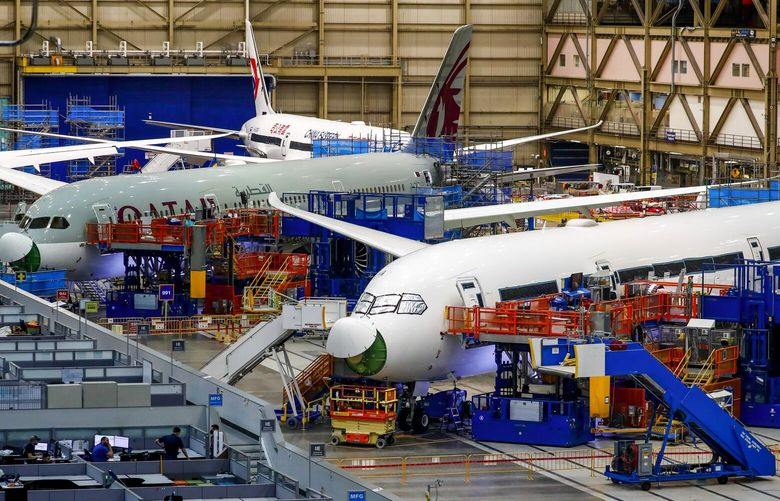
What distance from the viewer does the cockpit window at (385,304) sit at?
43.2 meters

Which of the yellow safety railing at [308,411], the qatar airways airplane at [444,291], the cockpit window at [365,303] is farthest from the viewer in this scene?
the yellow safety railing at [308,411]

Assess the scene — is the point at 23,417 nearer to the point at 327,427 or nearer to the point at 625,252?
the point at 327,427

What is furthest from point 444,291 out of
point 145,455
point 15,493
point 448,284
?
point 15,493

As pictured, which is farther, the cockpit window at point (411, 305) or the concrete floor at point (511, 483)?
the cockpit window at point (411, 305)

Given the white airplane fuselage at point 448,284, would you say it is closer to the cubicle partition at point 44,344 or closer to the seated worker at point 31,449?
the cubicle partition at point 44,344

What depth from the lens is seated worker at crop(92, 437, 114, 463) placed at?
25.0 m

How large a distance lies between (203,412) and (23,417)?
2926 millimetres

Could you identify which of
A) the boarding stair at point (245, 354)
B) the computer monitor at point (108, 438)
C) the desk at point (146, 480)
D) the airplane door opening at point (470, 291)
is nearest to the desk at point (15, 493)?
the desk at point (146, 480)

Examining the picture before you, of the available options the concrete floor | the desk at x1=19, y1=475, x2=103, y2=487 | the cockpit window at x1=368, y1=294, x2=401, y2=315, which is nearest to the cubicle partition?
the desk at x1=19, y1=475, x2=103, y2=487

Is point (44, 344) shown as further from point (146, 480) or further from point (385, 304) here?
point (385, 304)

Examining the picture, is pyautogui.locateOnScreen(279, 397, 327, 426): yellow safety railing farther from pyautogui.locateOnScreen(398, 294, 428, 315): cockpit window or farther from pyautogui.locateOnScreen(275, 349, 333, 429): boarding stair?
pyautogui.locateOnScreen(398, 294, 428, 315): cockpit window

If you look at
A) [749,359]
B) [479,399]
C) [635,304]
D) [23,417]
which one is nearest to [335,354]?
[479,399]

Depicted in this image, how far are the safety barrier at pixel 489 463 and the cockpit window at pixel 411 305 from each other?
3.83m

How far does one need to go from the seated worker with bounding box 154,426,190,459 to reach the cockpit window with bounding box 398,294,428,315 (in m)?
16.9
